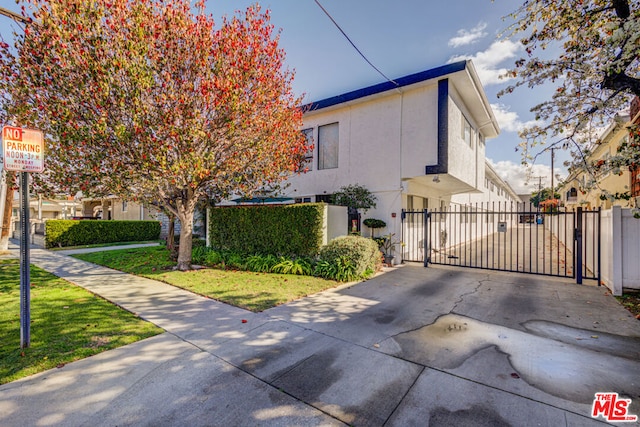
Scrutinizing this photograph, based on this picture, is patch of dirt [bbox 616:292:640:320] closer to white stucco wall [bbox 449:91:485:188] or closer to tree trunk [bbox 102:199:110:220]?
white stucco wall [bbox 449:91:485:188]

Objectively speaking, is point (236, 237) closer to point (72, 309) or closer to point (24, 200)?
point (72, 309)

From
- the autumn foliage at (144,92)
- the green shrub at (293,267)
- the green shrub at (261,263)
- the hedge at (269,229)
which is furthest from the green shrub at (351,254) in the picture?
the autumn foliage at (144,92)

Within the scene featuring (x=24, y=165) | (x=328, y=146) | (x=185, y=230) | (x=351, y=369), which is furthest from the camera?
(x=328, y=146)

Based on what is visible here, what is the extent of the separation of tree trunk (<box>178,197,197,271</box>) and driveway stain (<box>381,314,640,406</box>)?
744 centimetres

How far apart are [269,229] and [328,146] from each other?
5.26 meters

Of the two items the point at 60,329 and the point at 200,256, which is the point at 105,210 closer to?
the point at 200,256

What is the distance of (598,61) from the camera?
5125 mm

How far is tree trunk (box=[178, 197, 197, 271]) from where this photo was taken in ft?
30.0

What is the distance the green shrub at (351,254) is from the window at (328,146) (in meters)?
5.03

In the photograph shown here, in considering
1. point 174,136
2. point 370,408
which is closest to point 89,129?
point 174,136

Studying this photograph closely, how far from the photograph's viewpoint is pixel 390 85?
10820 mm

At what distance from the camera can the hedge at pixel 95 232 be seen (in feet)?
50.3

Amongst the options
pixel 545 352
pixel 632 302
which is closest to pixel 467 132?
pixel 632 302

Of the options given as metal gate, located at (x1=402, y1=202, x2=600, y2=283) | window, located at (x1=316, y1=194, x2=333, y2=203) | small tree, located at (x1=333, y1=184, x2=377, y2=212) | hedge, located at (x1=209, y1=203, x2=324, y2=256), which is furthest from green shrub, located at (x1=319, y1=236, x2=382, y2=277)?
window, located at (x1=316, y1=194, x2=333, y2=203)
